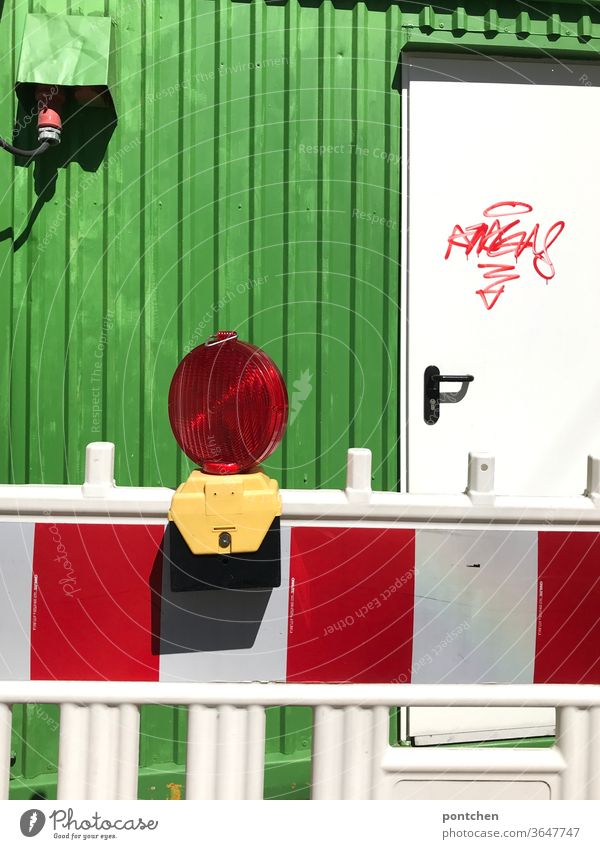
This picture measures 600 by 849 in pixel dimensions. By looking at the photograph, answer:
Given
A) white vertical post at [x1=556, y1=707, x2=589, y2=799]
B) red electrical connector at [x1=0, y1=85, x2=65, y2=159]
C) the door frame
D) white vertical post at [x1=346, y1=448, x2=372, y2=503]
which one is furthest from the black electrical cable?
white vertical post at [x1=556, y1=707, x2=589, y2=799]

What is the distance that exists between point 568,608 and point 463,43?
2.04m

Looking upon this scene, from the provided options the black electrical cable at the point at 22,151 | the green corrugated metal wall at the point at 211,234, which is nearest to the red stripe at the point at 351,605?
the green corrugated metal wall at the point at 211,234

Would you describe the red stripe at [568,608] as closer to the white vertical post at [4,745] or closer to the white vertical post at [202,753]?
the white vertical post at [202,753]

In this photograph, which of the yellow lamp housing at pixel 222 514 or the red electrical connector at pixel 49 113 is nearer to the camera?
the yellow lamp housing at pixel 222 514

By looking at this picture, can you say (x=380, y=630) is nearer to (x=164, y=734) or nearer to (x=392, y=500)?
(x=392, y=500)

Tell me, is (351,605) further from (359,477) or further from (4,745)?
(4,745)

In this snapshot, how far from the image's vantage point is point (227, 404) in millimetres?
1364

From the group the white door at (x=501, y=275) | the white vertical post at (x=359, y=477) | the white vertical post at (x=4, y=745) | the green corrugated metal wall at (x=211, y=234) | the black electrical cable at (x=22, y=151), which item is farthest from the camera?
the white door at (x=501, y=275)

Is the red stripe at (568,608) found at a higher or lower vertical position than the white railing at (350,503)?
lower

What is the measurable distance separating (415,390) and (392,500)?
1.32 meters

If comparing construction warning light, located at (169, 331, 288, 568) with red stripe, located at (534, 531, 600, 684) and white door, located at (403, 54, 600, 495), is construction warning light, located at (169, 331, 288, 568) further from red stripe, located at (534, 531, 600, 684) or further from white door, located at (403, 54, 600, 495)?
white door, located at (403, 54, 600, 495)

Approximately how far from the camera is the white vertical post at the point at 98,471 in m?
1.36

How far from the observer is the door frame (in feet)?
8.46

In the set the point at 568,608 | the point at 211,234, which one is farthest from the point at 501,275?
the point at 568,608
